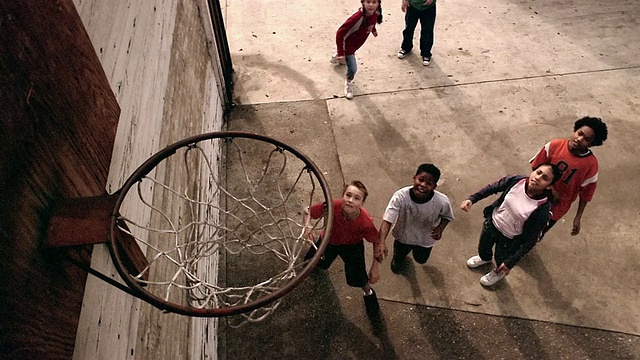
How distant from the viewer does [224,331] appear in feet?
13.4

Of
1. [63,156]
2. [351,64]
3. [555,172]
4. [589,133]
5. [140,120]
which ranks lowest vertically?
[351,64]

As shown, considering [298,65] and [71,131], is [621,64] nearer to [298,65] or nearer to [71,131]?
[298,65]

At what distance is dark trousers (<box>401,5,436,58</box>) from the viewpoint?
6.25 meters

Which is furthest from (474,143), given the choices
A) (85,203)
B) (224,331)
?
(85,203)

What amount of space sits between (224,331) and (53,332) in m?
2.87

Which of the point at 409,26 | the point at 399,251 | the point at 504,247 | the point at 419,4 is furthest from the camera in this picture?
the point at 409,26

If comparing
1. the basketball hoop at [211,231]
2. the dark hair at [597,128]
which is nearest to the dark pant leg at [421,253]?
the basketball hoop at [211,231]

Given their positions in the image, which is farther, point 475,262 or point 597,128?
point 475,262

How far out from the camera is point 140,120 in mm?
2578

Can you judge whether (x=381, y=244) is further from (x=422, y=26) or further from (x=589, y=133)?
(x=422, y=26)

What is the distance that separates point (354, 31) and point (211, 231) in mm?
3092

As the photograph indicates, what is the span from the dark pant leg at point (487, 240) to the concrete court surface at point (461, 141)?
269mm

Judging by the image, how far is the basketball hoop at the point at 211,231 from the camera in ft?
5.98

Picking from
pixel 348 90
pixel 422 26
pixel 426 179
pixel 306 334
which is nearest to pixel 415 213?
pixel 426 179
